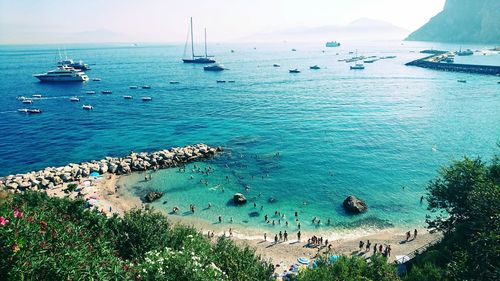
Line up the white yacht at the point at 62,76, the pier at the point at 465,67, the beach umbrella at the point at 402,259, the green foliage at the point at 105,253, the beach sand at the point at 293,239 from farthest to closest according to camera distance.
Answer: the pier at the point at 465,67 → the white yacht at the point at 62,76 → the beach sand at the point at 293,239 → the beach umbrella at the point at 402,259 → the green foliage at the point at 105,253

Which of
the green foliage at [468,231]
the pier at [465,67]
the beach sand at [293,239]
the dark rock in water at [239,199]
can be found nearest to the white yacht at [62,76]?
the beach sand at [293,239]

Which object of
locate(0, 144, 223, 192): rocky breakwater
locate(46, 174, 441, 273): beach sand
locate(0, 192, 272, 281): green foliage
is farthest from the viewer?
locate(0, 144, 223, 192): rocky breakwater

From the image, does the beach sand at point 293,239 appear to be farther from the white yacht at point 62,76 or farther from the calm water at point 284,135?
the white yacht at point 62,76

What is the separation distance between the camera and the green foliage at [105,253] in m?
18.2

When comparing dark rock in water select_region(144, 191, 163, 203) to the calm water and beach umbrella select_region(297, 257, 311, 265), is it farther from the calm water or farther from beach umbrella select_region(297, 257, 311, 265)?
beach umbrella select_region(297, 257, 311, 265)

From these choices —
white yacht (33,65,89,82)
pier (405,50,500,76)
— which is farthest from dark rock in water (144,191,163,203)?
pier (405,50,500,76)

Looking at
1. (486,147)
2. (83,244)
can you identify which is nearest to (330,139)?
(486,147)

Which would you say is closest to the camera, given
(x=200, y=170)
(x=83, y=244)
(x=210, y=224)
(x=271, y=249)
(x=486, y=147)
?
(x=83, y=244)

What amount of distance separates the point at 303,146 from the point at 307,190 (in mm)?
20575

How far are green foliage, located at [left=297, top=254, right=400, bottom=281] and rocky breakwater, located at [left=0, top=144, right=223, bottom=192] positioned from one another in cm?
4568

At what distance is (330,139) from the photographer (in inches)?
3130

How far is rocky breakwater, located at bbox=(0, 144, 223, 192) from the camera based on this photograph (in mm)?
54875

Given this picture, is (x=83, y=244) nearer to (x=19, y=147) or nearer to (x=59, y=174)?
(x=59, y=174)

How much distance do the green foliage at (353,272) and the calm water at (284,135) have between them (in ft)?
73.6
